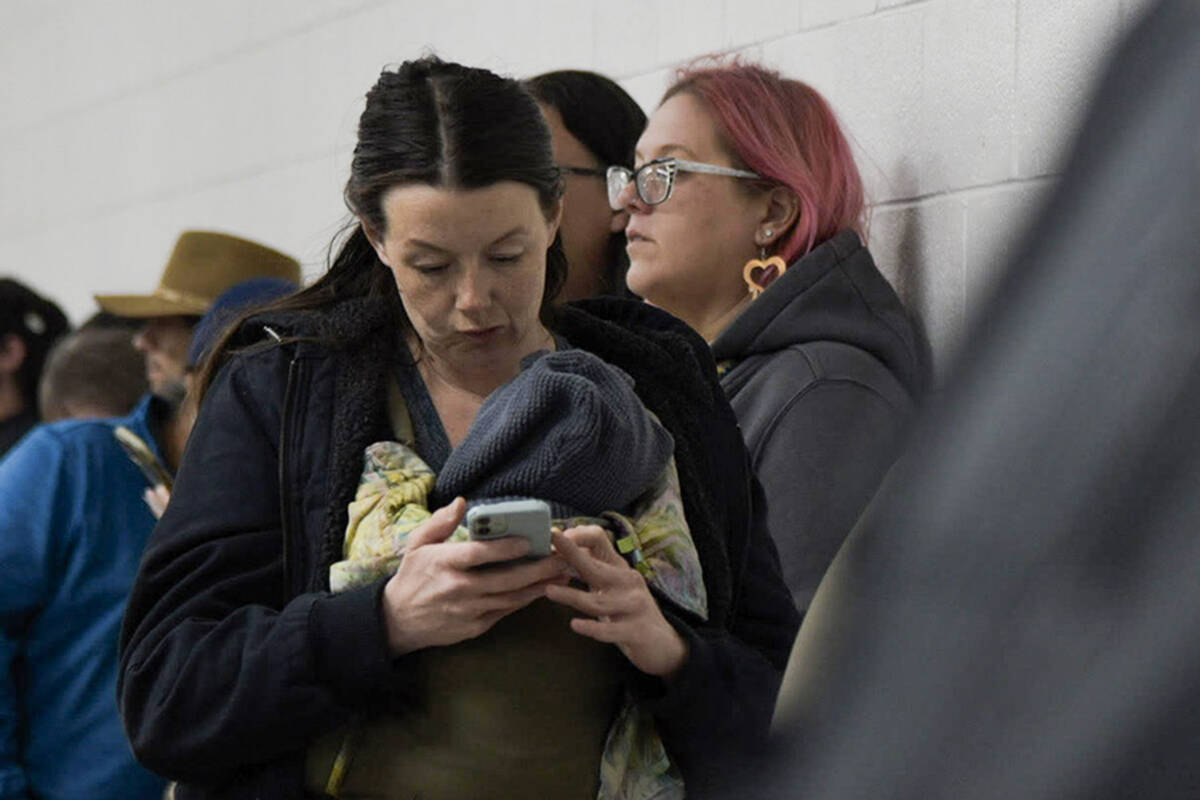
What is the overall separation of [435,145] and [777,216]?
103 cm

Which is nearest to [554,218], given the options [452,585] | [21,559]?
[452,585]

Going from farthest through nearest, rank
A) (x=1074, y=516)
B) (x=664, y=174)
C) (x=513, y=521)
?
(x=664, y=174), (x=513, y=521), (x=1074, y=516)

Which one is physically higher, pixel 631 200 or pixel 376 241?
pixel 376 241

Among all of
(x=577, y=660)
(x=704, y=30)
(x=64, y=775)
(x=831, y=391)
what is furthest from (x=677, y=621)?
(x=704, y=30)

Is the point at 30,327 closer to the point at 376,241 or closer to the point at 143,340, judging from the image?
the point at 143,340

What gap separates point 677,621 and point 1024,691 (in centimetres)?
120

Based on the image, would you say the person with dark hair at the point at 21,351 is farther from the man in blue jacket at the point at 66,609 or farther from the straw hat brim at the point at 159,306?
the man in blue jacket at the point at 66,609

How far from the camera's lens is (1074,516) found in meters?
0.34

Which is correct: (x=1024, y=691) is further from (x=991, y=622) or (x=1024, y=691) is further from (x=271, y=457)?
(x=271, y=457)

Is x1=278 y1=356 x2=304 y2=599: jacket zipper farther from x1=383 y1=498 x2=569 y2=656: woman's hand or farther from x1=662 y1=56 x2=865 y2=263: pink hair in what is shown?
x1=662 y1=56 x2=865 y2=263: pink hair

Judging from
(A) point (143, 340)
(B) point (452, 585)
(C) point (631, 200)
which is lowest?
(A) point (143, 340)

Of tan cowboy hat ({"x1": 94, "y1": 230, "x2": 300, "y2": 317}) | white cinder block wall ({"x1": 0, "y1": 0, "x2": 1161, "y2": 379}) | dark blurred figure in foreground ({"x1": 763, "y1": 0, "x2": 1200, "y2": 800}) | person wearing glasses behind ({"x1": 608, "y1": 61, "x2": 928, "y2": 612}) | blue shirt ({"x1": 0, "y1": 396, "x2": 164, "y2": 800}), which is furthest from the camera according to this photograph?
tan cowboy hat ({"x1": 94, "y1": 230, "x2": 300, "y2": 317})

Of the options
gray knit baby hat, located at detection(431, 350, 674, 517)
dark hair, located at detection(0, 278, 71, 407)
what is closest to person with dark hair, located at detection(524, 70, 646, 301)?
gray knit baby hat, located at detection(431, 350, 674, 517)

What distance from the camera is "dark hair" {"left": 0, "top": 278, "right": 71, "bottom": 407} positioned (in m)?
4.32
